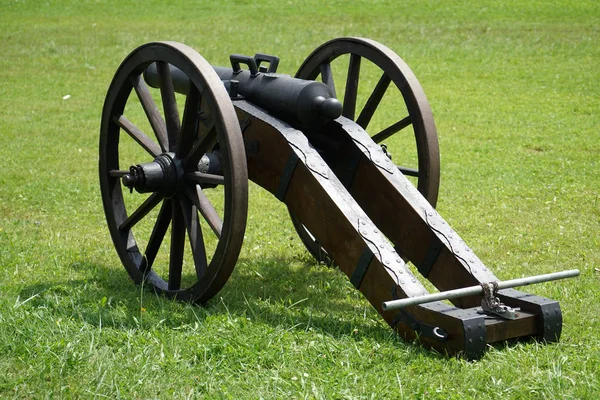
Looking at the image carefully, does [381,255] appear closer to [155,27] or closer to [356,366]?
[356,366]

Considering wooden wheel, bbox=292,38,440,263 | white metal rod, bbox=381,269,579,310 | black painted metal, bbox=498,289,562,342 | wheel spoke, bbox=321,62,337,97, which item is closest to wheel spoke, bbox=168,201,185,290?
wooden wheel, bbox=292,38,440,263

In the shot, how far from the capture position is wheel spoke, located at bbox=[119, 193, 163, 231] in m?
5.48

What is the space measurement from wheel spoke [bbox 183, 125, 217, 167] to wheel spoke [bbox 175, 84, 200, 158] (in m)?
0.07

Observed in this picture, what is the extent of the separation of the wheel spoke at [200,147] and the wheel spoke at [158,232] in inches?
14.1

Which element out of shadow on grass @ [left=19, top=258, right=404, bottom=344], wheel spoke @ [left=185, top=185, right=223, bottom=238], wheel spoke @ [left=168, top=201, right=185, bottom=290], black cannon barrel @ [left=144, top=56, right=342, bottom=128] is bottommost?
shadow on grass @ [left=19, top=258, right=404, bottom=344]

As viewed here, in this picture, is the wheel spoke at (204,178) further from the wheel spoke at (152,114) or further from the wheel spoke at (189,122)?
the wheel spoke at (152,114)

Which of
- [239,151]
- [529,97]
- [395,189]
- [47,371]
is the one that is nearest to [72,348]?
[47,371]

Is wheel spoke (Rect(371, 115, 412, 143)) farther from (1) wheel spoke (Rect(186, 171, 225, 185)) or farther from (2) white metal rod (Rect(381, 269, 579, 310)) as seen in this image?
(2) white metal rod (Rect(381, 269, 579, 310))

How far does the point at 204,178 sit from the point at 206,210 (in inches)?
7.6

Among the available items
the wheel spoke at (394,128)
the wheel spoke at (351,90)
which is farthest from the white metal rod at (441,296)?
the wheel spoke at (351,90)

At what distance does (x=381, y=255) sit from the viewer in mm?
4551

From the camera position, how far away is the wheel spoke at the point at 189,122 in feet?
16.8

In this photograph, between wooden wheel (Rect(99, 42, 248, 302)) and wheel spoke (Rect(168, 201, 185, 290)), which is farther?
wheel spoke (Rect(168, 201, 185, 290))

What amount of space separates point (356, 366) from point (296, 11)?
20.0 m
